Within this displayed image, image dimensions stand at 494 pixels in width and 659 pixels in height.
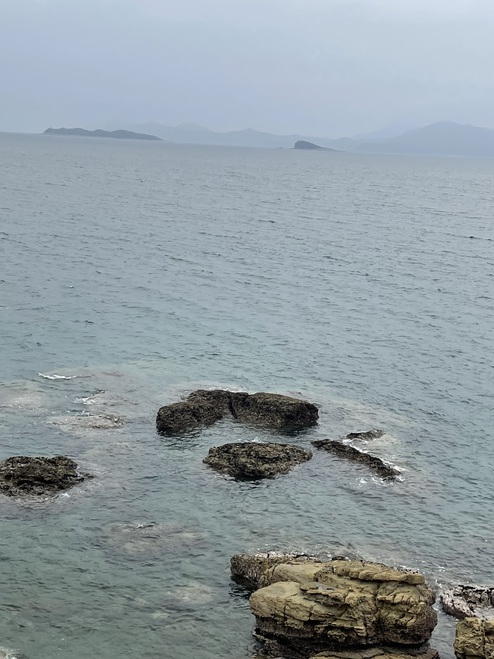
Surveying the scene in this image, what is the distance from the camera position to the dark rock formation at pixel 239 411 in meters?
56.4

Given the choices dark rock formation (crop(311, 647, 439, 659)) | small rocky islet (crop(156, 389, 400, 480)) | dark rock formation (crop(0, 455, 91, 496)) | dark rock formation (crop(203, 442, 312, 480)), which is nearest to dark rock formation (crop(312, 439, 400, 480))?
small rocky islet (crop(156, 389, 400, 480))

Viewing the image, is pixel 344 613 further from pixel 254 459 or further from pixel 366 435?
pixel 366 435

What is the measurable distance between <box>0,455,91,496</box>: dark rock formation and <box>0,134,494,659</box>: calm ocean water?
140cm

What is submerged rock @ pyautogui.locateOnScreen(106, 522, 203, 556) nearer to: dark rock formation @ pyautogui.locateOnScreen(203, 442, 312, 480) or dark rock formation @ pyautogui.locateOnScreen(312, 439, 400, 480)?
dark rock formation @ pyautogui.locateOnScreen(203, 442, 312, 480)

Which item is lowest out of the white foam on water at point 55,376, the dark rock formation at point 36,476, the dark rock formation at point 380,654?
the dark rock formation at point 380,654

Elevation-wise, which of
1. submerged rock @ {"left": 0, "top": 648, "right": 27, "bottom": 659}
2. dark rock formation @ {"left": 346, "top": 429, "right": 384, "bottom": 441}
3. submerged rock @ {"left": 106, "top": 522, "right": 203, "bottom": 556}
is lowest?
submerged rock @ {"left": 0, "top": 648, "right": 27, "bottom": 659}

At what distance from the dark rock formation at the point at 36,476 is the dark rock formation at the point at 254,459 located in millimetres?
7779

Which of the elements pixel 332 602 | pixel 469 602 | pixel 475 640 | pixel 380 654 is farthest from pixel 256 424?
pixel 475 640

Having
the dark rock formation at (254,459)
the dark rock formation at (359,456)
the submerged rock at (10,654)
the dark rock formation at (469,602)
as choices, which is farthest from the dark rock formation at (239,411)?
the submerged rock at (10,654)

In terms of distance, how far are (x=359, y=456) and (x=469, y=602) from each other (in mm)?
16441

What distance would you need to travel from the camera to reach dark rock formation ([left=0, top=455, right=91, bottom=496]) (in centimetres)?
4609

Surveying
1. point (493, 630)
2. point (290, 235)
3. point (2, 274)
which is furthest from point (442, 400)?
point (290, 235)

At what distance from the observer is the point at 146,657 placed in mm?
33688

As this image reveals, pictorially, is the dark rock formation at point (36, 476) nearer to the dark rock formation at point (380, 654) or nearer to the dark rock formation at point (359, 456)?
the dark rock formation at point (359, 456)
